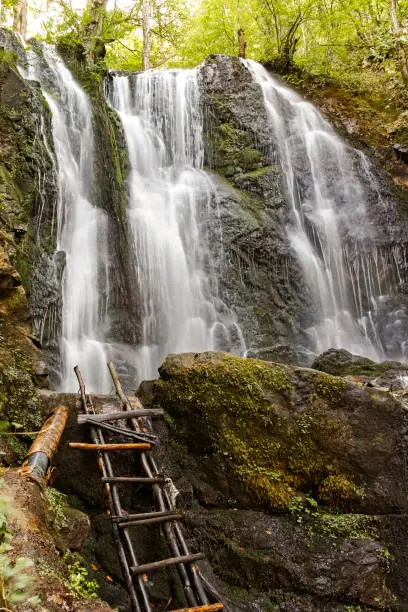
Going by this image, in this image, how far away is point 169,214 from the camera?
37.3ft

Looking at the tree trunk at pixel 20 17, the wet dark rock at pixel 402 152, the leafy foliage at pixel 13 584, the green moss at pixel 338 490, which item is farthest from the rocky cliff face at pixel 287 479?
the tree trunk at pixel 20 17

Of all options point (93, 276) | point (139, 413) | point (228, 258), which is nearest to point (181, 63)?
point (228, 258)

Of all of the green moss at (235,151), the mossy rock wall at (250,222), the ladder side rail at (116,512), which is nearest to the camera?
the ladder side rail at (116,512)

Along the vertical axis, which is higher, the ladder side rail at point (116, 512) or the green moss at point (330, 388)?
the green moss at point (330, 388)

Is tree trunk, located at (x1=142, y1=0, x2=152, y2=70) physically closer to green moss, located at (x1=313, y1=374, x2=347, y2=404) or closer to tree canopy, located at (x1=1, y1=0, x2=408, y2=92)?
tree canopy, located at (x1=1, y1=0, x2=408, y2=92)

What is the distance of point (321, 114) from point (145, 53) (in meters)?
8.03

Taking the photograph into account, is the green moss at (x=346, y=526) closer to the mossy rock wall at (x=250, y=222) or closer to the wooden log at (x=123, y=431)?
the wooden log at (x=123, y=431)

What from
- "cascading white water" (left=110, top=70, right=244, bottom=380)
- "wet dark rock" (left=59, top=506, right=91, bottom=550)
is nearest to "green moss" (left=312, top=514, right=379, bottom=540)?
"wet dark rock" (left=59, top=506, right=91, bottom=550)

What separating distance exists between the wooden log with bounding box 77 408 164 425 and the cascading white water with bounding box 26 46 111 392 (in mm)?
2927

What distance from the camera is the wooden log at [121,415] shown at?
448cm

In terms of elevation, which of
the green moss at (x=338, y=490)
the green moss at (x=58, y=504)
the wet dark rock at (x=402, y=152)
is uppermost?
the wet dark rock at (x=402, y=152)

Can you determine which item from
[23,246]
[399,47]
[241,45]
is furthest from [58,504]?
[241,45]

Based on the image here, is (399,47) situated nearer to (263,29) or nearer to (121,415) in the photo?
(263,29)

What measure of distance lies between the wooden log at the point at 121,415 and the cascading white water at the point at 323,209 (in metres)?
6.57
